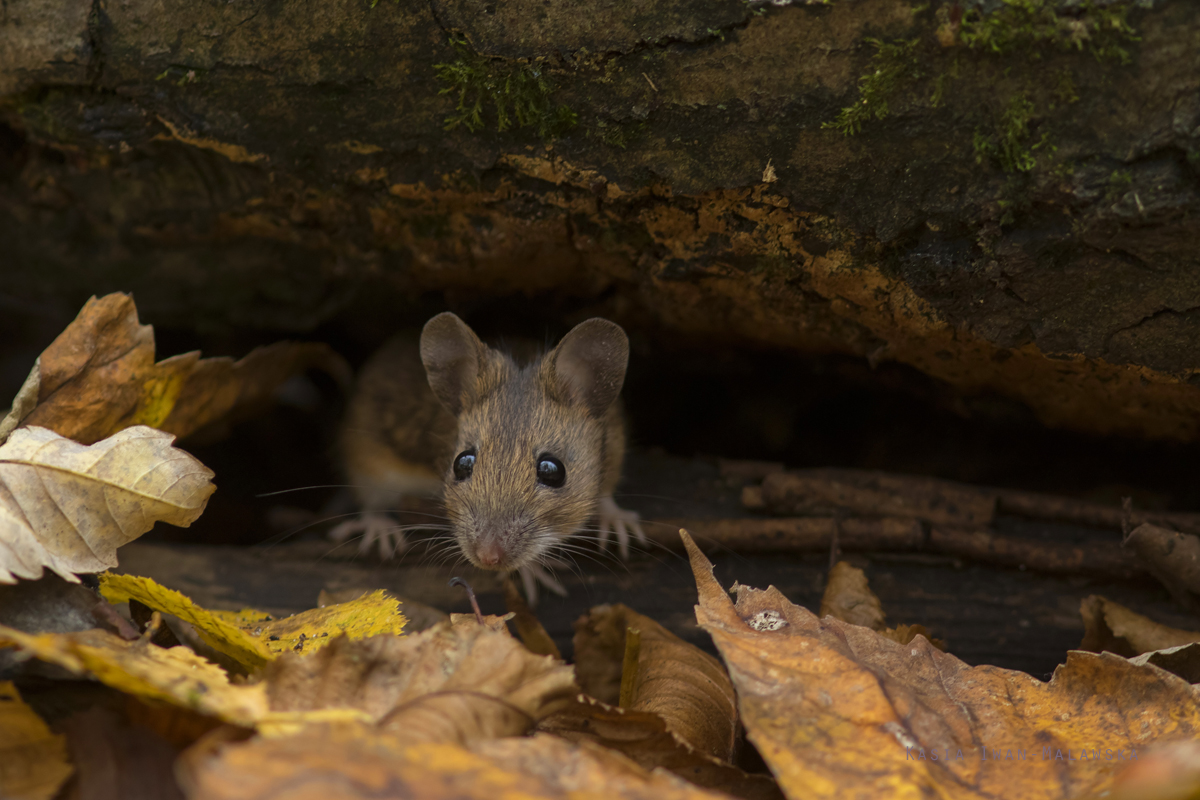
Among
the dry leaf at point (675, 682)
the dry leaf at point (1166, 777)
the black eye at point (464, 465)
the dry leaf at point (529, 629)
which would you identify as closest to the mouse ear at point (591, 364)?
the black eye at point (464, 465)

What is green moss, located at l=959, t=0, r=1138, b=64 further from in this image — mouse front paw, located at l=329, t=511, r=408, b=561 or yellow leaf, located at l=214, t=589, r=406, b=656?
mouse front paw, located at l=329, t=511, r=408, b=561

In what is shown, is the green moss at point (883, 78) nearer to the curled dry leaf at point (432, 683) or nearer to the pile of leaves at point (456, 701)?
the pile of leaves at point (456, 701)

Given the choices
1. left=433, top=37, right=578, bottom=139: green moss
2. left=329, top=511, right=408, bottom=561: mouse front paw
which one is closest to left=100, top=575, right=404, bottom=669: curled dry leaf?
left=329, top=511, right=408, bottom=561: mouse front paw

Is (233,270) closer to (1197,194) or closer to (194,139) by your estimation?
(194,139)

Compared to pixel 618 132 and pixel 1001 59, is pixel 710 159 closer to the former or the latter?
pixel 618 132

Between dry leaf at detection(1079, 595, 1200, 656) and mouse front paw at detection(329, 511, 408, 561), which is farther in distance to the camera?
mouse front paw at detection(329, 511, 408, 561)

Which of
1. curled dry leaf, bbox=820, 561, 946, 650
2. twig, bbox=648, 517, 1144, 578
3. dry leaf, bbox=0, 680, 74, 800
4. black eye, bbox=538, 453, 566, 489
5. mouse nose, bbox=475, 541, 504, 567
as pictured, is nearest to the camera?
dry leaf, bbox=0, 680, 74, 800
